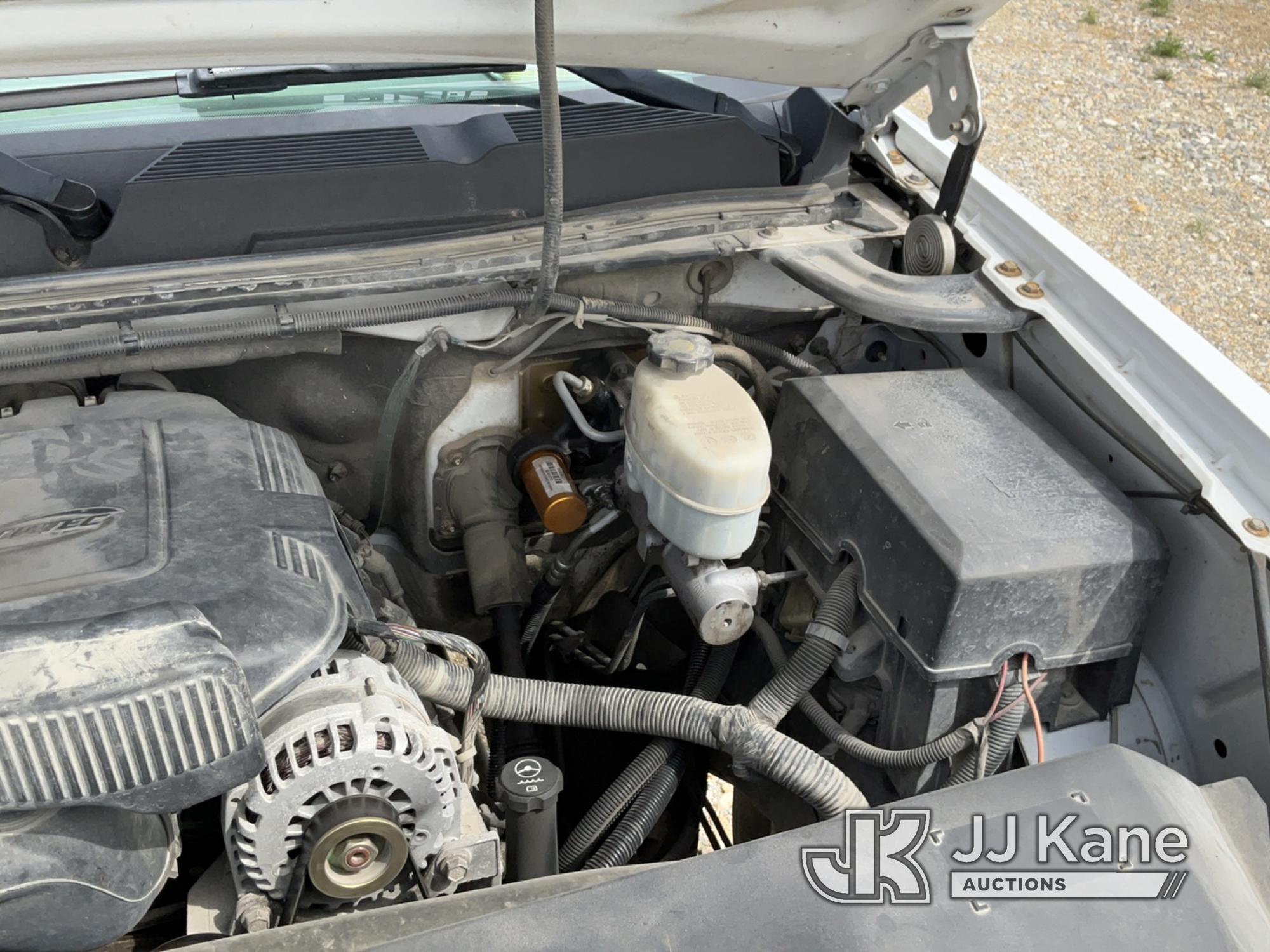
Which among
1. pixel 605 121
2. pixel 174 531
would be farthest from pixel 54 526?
pixel 605 121

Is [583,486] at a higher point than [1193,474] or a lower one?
lower

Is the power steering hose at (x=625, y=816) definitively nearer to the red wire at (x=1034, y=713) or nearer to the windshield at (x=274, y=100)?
the red wire at (x=1034, y=713)

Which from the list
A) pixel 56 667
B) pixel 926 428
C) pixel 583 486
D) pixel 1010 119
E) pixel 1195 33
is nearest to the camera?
pixel 56 667

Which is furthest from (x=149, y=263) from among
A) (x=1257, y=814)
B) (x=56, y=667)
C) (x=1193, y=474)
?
(x=1257, y=814)

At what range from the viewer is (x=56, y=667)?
97cm

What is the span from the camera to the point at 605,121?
5.65ft

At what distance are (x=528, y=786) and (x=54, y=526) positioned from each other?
0.61 m

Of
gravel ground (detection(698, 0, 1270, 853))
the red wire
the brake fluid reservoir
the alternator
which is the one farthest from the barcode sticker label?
gravel ground (detection(698, 0, 1270, 853))

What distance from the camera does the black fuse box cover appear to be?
4.28 ft

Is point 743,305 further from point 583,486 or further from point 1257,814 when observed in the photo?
point 1257,814

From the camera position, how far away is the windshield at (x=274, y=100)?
1.81 meters

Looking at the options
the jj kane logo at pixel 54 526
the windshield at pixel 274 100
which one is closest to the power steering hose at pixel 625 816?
the jj kane logo at pixel 54 526

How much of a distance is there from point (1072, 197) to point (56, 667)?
18.7 ft

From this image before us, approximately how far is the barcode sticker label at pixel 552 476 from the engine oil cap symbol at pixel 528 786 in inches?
19.1
